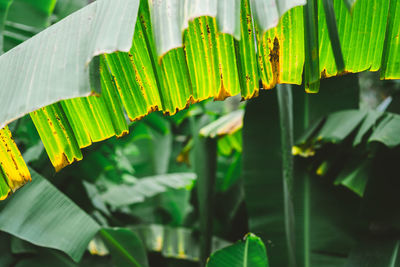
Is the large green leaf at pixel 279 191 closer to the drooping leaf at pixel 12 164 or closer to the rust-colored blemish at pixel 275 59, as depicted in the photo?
the rust-colored blemish at pixel 275 59

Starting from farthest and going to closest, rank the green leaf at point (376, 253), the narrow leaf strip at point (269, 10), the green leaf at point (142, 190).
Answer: the green leaf at point (142, 190), the green leaf at point (376, 253), the narrow leaf strip at point (269, 10)

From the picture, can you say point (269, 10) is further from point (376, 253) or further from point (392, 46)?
point (376, 253)

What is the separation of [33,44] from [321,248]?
1148mm

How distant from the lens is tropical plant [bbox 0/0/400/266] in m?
0.64

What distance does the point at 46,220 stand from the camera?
1.13m

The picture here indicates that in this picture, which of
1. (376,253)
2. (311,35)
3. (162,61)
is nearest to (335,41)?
(311,35)

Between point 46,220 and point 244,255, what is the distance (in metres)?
0.59

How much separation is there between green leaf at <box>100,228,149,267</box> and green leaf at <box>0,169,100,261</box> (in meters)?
0.16

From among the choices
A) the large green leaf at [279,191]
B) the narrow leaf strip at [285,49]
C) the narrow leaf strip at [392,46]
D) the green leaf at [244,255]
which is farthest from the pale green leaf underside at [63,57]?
the large green leaf at [279,191]

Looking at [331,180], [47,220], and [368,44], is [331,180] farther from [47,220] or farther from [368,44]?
[47,220]

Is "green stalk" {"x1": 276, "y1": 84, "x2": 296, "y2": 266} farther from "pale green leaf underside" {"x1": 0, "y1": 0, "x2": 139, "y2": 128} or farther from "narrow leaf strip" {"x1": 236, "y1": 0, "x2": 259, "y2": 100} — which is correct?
"pale green leaf underside" {"x1": 0, "y1": 0, "x2": 139, "y2": 128}

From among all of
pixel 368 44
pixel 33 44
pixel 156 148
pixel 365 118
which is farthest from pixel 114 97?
pixel 156 148

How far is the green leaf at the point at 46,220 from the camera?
1107 mm

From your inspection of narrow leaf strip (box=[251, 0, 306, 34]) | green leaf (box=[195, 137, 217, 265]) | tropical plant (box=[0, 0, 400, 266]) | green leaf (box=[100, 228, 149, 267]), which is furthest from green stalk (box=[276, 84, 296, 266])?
narrow leaf strip (box=[251, 0, 306, 34])
